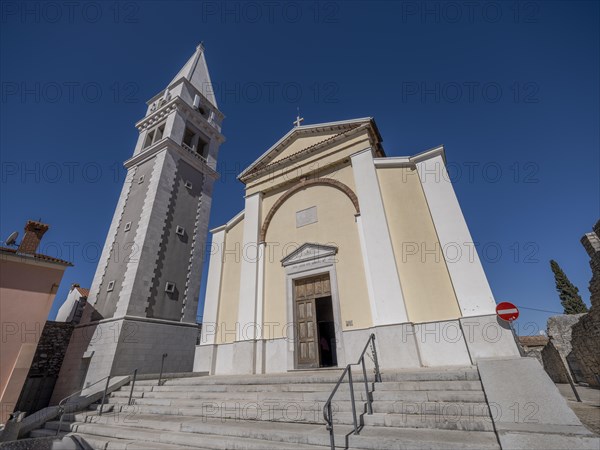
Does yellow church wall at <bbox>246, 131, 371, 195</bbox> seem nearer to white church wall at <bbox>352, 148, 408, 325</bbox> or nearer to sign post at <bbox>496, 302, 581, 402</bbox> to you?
white church wall at <bbox>352, 148, 408, 325</bbox>

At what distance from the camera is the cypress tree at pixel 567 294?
2295cm

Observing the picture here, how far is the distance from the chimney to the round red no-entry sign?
15.1 metres

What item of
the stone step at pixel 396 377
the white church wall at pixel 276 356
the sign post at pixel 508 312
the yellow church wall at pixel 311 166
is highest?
the yellow church wall at pixel 311 166

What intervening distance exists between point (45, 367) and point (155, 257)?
227 inches

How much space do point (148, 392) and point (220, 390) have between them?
2133 mm

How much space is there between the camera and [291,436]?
351 cm

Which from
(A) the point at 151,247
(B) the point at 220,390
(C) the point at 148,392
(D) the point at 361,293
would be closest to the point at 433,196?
(D) the point at 361,293

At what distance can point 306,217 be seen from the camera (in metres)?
9.66

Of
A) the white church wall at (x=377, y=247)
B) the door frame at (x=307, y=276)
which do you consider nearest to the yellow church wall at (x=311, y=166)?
the white church wall at (x=377, y=247)

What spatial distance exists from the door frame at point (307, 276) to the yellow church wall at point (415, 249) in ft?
6.28

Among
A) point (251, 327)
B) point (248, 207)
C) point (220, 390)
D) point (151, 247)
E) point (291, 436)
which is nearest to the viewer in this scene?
point (291, 436)

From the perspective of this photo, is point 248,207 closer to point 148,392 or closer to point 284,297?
point 284,297

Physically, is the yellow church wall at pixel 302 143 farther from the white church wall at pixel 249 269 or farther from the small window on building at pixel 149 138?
the small window on building at pixel 149 138

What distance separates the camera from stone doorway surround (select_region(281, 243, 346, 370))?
25.8 feet
